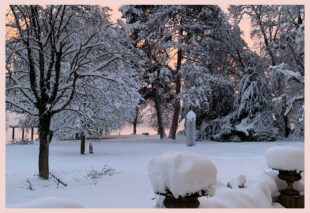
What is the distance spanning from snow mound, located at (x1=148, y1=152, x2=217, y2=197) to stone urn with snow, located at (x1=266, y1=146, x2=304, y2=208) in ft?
7.48

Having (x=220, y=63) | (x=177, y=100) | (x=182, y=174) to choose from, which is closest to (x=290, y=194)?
(x=182, y=174)

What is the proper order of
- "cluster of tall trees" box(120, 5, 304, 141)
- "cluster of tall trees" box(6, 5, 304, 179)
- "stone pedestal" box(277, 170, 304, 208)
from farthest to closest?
"cluster of tall trees" box(120, 5, 304, 141) < "cluster of tall trees" box(6, 5, 304, 179) < "stone pedestal" box(277, 170, 304, 208)

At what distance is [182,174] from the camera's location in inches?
130

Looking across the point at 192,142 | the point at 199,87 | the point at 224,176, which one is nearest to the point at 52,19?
the point at 224,176

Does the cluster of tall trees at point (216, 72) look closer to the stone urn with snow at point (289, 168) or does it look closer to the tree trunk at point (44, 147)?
the tree trunk at point (44, 147)

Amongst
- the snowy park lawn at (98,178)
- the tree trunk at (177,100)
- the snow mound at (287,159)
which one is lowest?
the snowy park lawn at (98,178)

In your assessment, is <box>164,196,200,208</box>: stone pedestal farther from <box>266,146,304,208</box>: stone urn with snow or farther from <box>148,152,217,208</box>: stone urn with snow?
<box>266,146,304,208</box>: stone urn with snow

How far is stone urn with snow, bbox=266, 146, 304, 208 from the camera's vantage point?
208 inches

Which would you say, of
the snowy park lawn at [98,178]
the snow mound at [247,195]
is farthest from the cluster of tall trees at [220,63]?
the snow mound at [247,195]

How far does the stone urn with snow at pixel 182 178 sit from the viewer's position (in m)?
3.29

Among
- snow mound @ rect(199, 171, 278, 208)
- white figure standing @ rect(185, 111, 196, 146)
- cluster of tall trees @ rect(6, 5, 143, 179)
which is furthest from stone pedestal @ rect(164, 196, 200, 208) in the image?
white figure standing @ rect(185, 111, 196, 146)

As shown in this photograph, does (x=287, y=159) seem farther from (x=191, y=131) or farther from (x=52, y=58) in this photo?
(x=191, y=131)

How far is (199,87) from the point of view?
19922 millimetres

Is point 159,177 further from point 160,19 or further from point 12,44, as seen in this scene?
point 160,19
